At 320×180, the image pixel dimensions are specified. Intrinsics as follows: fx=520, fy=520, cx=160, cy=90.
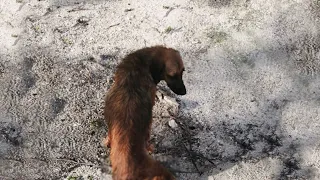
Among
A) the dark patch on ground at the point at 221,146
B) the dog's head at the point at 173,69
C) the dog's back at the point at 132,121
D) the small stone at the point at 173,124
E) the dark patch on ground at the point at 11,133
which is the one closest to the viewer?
the dog's back at the point at 132,121

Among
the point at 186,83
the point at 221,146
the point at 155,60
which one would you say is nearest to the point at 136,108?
the point at 155,60

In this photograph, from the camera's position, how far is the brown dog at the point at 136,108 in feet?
13.8

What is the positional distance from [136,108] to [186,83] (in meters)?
1.15

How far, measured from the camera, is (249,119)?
5270 millimetres

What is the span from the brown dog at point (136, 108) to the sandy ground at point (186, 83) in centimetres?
46

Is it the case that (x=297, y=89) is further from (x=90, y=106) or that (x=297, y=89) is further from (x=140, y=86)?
(x=90, y=106)

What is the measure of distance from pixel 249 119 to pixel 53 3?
273cm

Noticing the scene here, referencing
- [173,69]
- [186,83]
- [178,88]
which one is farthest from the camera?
[186,83]

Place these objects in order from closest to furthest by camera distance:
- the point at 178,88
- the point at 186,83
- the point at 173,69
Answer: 1. the point at 173,69
2. the point at 178,88
3. the point at 186,83

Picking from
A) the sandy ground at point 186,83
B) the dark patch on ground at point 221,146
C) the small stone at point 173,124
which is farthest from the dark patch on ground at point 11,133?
the small stone at point 173,124

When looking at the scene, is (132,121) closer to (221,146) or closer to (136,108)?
(136,108)

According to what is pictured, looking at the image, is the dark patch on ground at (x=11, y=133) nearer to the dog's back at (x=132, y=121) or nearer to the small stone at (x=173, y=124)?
the dog's back at (x=132, y=121)

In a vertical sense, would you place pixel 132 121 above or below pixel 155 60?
below

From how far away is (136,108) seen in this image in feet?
14.9
